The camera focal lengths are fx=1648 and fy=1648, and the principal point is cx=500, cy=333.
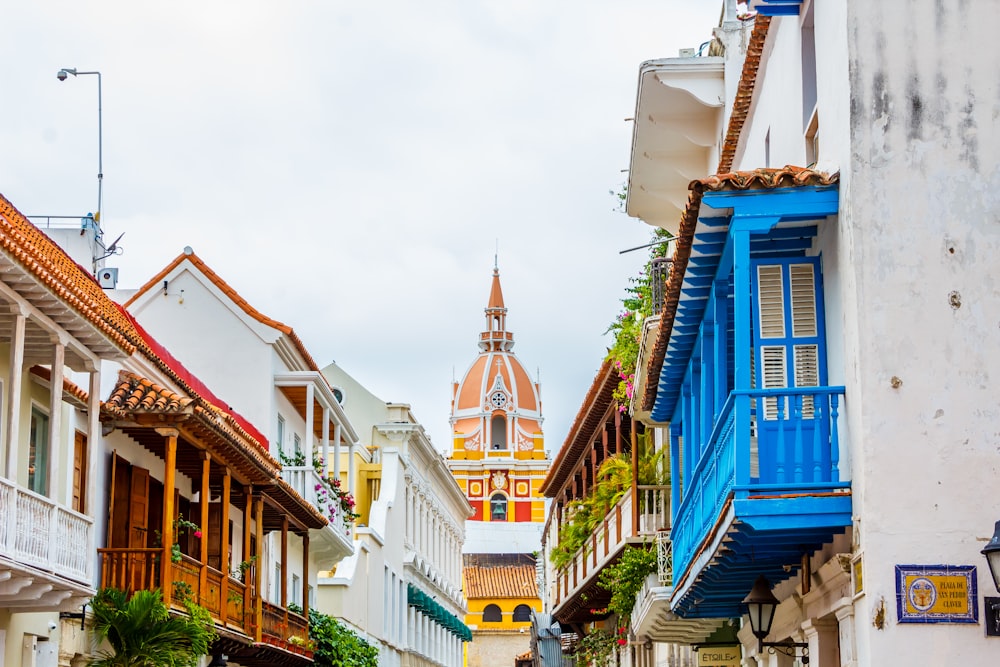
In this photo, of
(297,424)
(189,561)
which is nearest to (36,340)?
(189,561)

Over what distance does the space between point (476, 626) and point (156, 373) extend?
7127 centimetres

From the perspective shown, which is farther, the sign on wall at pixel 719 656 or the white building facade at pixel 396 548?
the white building facade at pixel 396 548

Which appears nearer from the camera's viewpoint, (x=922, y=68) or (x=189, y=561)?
(x=922, y=68)

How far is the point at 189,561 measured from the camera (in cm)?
2086

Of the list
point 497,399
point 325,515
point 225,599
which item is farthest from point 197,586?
point 497,399

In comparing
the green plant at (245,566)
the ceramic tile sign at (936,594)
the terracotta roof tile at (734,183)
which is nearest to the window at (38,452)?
the green plant at (245,566)

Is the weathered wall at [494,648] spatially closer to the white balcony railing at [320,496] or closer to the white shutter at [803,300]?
the white balcony railing at [320,496]

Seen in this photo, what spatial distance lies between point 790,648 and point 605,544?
1221 cm

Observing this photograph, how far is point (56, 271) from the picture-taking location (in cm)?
1592

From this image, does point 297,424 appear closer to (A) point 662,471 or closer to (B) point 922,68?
(A) point 662,471

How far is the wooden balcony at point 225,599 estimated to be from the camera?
19734 millimetres

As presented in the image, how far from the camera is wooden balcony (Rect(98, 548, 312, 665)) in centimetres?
1973

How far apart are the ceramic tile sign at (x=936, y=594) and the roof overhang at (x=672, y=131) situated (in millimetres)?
10926

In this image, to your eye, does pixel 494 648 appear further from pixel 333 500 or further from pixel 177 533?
pixel 177 533
